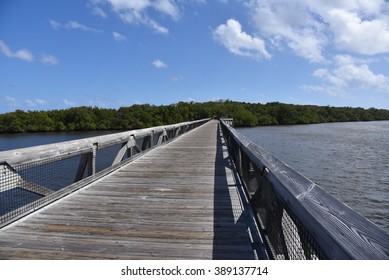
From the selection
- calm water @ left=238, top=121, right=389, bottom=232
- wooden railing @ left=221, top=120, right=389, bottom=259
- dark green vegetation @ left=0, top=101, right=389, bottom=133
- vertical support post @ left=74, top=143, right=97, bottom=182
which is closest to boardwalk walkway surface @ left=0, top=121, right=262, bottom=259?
vertical support post @ left=74, top=143, right=97, bottom=182

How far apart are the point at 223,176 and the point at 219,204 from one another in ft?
6.87

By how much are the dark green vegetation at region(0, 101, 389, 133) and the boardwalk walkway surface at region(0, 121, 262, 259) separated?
73141 mm

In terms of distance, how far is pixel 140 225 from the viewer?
3.54m

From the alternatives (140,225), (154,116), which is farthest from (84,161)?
(154,116)

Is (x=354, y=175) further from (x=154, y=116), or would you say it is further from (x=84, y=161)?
(x=154, y=116)

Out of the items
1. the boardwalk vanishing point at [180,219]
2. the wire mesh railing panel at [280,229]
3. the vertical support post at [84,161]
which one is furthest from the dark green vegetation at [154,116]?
the wire mesh railing panel at [280,229]

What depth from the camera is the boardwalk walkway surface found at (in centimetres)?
285

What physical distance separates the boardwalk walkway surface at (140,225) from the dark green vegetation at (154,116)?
73141 mm

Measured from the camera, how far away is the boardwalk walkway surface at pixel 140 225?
285 cm

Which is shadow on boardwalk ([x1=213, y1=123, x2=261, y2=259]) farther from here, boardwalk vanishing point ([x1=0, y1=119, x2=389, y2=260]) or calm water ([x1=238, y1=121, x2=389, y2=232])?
calm water ([x1=238, y1=121, x2=389, y2=232])

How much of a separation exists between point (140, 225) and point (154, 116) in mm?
95102
